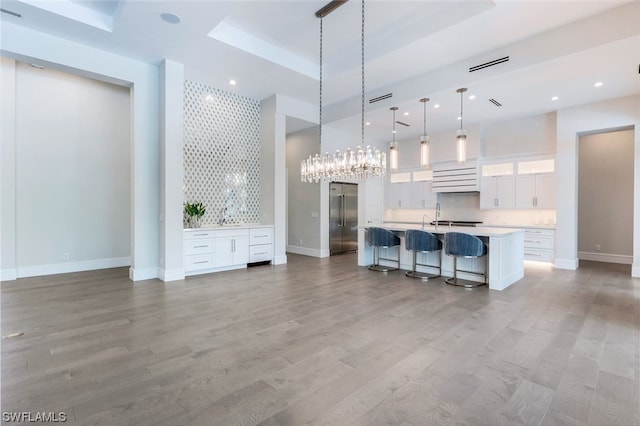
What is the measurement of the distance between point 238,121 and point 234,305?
14.1 feet

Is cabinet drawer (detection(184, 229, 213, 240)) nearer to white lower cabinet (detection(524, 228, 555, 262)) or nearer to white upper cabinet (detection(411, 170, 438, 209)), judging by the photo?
white upper cabinet (detection(411, 170, 438, 209))

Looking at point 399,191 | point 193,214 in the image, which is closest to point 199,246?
point 193,214

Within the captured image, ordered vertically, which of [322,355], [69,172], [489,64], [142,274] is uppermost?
[489,64]

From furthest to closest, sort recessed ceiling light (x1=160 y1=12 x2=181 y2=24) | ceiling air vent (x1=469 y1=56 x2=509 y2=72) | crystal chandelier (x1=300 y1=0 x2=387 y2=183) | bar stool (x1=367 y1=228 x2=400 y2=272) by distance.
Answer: bar stool (x1=367 y1=228 x2=400 y2=272), crystal chandelier (x1=300 y1=0 x2=387 y2=183), ceiling air vent (x1=469 y1=56 x2=509 y2=72), recessed ceiling light (x1=160 y1=12 x2=181 y2=24)

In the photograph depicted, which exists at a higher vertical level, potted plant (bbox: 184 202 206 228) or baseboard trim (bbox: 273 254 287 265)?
potted plant (bbox: 184 202 206 228)

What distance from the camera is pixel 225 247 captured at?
5.80 metres

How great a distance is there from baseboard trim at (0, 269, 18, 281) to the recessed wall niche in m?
2.90

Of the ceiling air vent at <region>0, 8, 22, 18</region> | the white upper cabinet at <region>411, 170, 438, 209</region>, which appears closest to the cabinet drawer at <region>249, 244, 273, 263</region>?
the ceiling air vent at <region>0, 8, 22, 18</region>

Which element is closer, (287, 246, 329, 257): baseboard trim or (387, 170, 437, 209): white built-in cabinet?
(287, 246, 329, 257): baseboard trim

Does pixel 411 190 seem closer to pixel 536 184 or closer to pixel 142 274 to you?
pixel 536 184

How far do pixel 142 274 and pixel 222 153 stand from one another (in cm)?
277

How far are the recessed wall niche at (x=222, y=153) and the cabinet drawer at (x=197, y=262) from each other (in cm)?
93

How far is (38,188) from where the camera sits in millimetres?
5340

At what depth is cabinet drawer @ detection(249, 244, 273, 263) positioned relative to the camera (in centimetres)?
619
